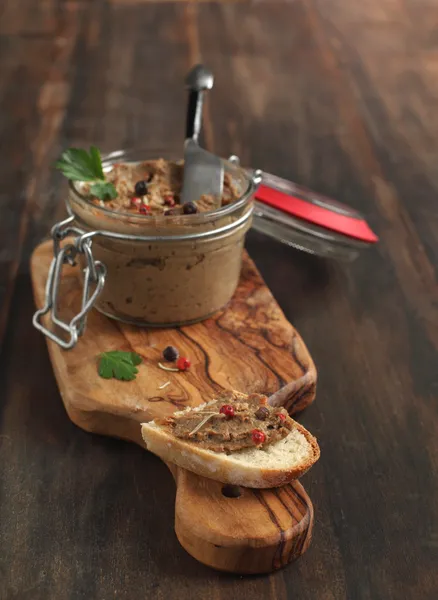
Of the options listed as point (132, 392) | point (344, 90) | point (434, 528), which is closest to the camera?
point (434, 528)

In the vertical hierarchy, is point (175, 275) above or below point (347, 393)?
above

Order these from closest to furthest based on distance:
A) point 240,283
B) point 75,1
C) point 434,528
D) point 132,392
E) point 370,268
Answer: point 434,528 → point 132,392 → point 240,283 → point 370,268 → point 75,1

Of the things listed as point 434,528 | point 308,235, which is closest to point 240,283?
point 308,235

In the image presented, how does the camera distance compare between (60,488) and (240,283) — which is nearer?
(60,488)

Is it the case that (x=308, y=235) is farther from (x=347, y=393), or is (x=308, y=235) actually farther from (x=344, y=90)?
(x=344, y=90)

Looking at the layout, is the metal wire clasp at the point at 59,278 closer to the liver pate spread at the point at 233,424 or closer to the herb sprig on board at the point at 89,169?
the herb sprig on board at the point at 89,169

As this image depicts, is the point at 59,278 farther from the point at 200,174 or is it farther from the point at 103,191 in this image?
the point at 200,174

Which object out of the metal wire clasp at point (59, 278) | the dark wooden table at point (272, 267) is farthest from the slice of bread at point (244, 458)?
the metal wire clasp at point (59, 278)

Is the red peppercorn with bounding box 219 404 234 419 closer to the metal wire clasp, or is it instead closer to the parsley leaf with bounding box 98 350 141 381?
the parsley leaf with bounding box 98 350 141 381
